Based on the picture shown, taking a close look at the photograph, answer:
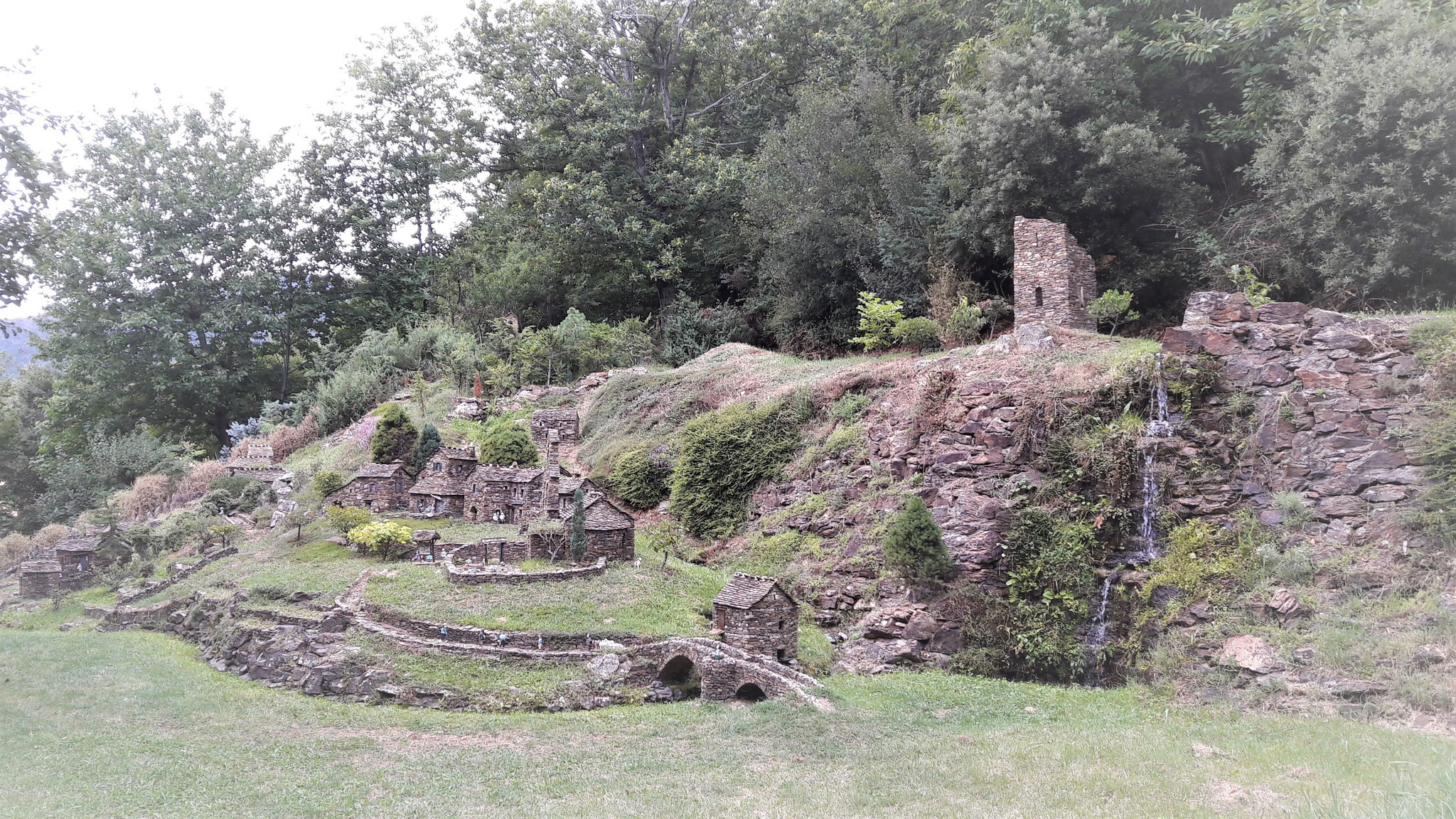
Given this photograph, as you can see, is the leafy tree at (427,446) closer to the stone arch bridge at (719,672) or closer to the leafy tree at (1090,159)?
the stone arch bridge at (719,672)

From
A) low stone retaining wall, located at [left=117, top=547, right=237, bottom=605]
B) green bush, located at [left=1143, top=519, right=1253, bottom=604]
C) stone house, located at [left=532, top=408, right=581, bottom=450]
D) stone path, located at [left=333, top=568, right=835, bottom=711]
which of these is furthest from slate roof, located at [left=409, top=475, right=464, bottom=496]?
green bush, located at [left=1143, top=519, right=1253, bottom=604]

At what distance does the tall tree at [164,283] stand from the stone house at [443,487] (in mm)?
18889

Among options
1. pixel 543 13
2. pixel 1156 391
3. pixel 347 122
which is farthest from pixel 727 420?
pixel 347 122

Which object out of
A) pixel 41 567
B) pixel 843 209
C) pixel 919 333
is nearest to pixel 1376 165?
pixel 919 333

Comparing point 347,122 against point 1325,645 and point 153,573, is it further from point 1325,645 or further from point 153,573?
point 1325,645

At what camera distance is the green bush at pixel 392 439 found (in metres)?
23.5

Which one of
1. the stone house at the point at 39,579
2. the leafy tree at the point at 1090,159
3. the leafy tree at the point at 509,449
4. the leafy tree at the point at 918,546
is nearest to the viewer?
the leafy tree at the point at 918,546

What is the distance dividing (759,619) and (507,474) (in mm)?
9425

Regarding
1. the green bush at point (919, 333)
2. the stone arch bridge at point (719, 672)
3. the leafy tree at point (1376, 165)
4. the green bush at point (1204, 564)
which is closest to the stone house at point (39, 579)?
the stone arch bridge at point (719, 672)

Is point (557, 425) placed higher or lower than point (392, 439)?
higher

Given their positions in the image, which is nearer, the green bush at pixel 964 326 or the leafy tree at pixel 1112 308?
the leafy tree at pixel 1112 308

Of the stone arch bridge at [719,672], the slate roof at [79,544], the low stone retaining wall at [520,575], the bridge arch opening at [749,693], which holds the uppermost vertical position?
the slate roof at [79,544]

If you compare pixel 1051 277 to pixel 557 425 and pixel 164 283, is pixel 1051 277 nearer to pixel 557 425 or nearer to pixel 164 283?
pixel 557 425

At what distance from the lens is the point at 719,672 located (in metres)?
13.8
